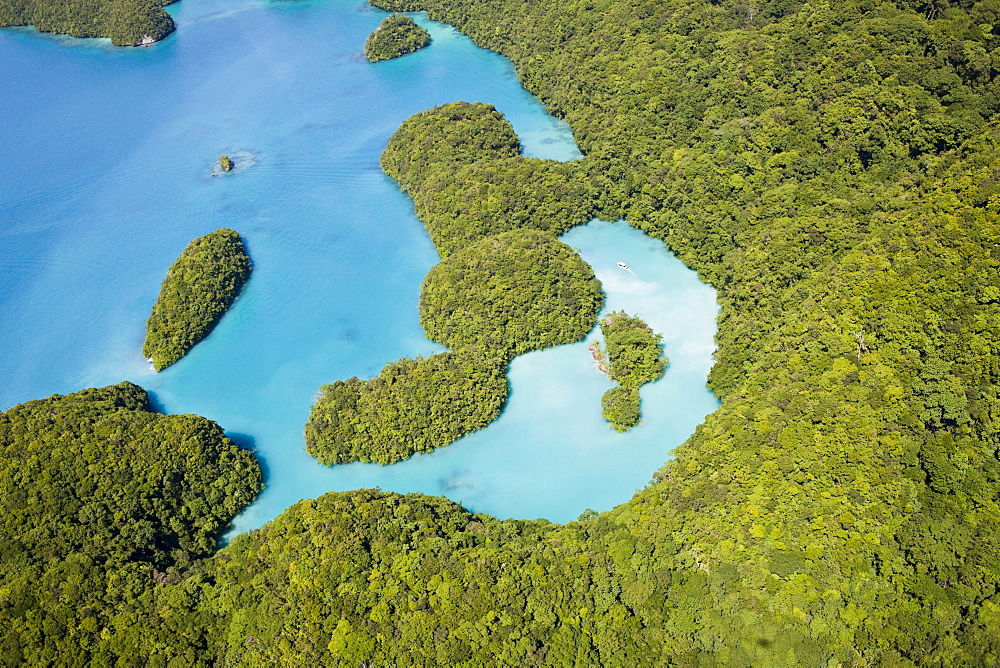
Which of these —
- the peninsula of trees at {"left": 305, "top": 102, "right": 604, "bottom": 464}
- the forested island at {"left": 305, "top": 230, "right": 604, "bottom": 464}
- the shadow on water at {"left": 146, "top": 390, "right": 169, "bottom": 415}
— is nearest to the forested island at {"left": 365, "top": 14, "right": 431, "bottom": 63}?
the peninsula of trees at {"left": 305, "top": 102, "right": 604, "bottom": 464}

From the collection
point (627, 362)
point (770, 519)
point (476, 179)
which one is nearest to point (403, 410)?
point (627, 362)

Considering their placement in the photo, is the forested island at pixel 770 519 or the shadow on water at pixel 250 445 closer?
the forested island at pixel 770 519

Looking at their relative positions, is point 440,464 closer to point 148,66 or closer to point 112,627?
point 112,627

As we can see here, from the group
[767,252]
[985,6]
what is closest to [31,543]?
[767,252]

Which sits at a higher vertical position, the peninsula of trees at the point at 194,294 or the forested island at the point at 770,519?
the forested island at the point at 770,519

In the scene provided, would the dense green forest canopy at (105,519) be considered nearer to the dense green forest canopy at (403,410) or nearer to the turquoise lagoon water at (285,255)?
the turquoise lagoon water at (285,255)

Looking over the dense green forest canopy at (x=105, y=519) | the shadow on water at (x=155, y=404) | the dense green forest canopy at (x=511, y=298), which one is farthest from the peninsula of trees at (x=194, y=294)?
the dense green forest canopy at (x=511, y=298)

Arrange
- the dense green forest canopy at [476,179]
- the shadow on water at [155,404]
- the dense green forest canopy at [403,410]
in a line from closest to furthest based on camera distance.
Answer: the dense green forest canopy at [403,410] → the shadow on water at [155,404] → the dense green forest canopy at [476,179]
